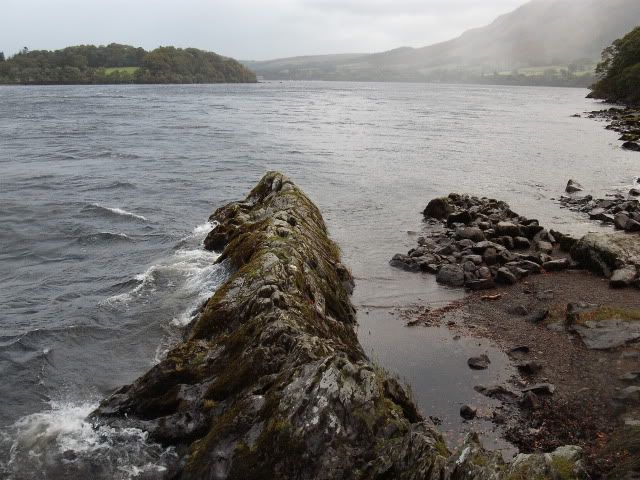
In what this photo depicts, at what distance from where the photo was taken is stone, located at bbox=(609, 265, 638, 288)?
18.3 m

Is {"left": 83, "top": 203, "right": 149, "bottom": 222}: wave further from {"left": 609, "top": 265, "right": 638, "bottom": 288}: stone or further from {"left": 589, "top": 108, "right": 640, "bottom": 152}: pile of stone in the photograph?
{"left": 589, "top": 108, "right": 640, "bottom": 152}: pile of stone

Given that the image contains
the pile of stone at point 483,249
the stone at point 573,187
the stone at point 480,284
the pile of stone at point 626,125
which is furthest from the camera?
the pile of stone at point 626,125

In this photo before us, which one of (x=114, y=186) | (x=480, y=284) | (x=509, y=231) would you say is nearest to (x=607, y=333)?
(x=480, y=284)

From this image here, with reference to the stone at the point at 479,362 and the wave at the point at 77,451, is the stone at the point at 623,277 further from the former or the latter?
the wave at the point at 77,451

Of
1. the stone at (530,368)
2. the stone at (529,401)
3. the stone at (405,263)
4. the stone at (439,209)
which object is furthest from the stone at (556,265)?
the stone at (529,401)

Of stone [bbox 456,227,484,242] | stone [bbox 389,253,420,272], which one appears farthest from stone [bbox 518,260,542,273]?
stone [bbox 389,253,420,272]

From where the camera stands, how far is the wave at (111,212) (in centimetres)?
2781

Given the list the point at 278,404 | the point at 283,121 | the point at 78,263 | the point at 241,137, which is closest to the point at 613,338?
the point at 278,404

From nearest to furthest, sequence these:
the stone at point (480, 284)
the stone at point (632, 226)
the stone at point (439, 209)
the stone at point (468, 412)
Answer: the stone at point (468, 412) < the stone at point (480, 284) < the stone at point (632, 226) < the stone at point (439, 209)

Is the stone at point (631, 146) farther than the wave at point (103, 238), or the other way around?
the stone at point (631, 146)

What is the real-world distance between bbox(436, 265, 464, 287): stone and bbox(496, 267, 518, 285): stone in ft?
4.53

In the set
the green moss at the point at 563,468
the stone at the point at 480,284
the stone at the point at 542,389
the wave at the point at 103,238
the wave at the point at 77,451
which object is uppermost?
the green moss at the point at 563,468

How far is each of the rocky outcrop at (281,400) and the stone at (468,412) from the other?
2.04m

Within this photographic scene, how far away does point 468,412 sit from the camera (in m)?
11.5
